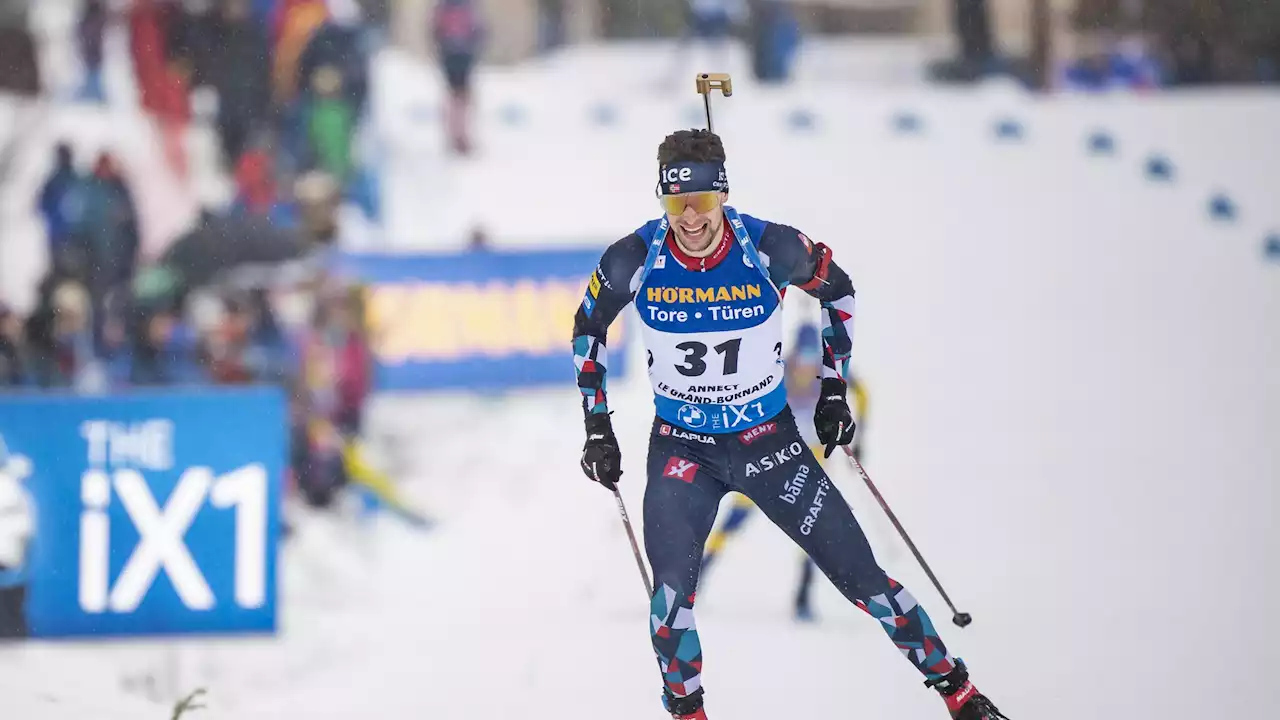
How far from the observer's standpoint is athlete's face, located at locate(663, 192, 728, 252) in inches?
184

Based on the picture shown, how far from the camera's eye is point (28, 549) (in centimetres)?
800

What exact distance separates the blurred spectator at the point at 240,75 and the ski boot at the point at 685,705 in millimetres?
5985

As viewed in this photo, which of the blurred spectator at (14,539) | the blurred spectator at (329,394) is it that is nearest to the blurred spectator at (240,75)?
the blurred spectator at (329,394)

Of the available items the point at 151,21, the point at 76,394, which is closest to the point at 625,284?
the point at 76,394

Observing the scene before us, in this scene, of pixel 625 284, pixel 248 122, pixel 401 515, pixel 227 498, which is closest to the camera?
pixel 625 284

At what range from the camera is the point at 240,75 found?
9695 millimetres

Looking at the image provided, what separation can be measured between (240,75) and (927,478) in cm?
497

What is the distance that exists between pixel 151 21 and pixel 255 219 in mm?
1555

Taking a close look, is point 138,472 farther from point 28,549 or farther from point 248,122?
point 248,122

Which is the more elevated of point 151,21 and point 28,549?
point 151,21

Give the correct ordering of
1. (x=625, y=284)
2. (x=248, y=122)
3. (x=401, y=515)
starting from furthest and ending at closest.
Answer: (x=248, y=122)
(x=401, y=515)
(x=625, y=284)

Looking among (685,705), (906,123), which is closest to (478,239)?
(906,123)

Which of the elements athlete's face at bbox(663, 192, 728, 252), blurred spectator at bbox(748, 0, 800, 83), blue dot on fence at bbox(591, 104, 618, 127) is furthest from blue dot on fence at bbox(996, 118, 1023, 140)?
athlete's face at bbox(663, 192, 728, 252)

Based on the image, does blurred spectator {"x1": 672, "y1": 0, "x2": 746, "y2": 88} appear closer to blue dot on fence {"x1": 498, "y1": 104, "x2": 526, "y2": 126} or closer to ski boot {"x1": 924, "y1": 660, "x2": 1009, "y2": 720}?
blue dot on fence {"x1": 498, "y1": 104, "x2": 526, "y2": 126}
